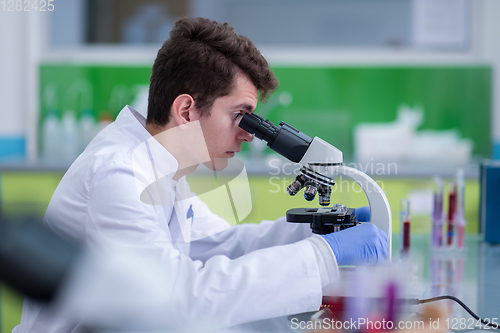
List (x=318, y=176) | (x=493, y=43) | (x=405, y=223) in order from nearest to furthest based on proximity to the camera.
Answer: (x=318, y=176)
(x=405, y=223)
(x=493, y=43)

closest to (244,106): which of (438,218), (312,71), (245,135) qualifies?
(245,135)

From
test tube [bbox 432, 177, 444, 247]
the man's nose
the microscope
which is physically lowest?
test tube [bbox 432, 177, 444, 247]

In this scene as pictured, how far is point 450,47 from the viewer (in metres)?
3.26

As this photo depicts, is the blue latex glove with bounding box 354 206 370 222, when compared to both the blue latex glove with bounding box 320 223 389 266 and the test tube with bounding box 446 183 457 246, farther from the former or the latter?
the test tube with bounding box 446 183 457 246

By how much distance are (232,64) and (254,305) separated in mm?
604

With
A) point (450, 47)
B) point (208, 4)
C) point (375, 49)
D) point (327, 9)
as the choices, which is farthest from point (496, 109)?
point (208, 4)

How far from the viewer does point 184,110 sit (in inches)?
45.5

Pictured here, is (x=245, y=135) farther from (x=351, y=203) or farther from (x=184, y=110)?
(x=351, y=203)

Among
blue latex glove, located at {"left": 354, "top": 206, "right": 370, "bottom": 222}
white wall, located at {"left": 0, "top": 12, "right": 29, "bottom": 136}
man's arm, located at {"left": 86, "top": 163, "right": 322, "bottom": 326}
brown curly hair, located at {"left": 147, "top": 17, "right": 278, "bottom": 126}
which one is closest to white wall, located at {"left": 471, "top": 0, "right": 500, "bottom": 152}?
blue latex glove, located at {"left": 354, "top": 206, "right": 370, "bottom": 222}

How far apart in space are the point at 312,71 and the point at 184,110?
216 centimetres

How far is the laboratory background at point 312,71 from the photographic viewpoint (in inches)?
121

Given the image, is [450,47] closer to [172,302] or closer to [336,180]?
[336,180]

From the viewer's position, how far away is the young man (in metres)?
0.82

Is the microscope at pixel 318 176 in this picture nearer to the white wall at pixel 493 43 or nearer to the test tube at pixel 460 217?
the test tube at pixel 460 217
